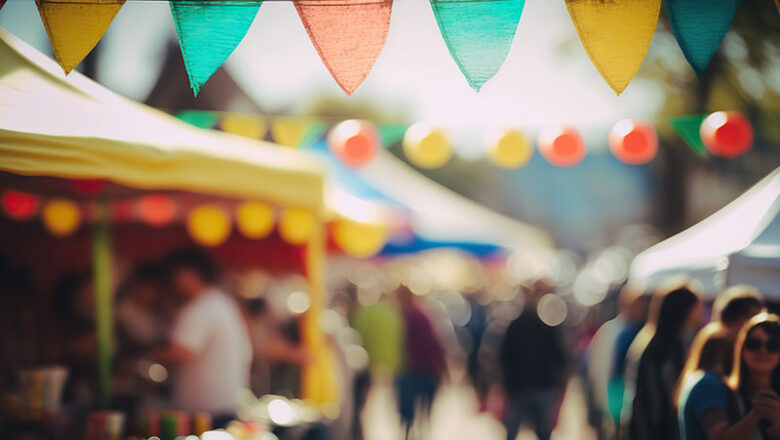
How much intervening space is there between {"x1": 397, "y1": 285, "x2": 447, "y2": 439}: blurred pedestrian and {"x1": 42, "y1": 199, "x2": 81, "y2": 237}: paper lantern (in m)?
3.43

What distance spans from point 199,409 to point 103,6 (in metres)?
2.57

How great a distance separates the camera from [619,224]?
60.7 m

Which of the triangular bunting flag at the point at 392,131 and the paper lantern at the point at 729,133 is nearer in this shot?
the paper lantern at the point at 729,133

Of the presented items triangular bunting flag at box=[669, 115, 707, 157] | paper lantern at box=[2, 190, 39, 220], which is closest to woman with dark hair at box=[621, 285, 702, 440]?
triangular bunting flag at box=[669, 115, 707, 157]

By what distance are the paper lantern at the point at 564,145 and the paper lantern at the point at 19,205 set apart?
15.9ft

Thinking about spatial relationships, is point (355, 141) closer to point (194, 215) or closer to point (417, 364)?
point (194, 215)

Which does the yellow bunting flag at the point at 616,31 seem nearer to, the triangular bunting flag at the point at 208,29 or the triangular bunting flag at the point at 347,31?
the triangular bunting flag at the point at 347,31

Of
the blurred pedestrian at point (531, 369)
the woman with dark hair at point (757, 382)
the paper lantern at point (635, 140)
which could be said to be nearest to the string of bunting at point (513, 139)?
the paper lantern at point (635, 140)

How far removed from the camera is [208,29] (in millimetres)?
3186

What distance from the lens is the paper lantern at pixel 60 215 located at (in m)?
7.42

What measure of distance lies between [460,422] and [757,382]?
7035 mm

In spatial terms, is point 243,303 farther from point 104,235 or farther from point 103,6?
point 103,6

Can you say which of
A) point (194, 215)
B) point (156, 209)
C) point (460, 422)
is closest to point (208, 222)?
point (194, 215)

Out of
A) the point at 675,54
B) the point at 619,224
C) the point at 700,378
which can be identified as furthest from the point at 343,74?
the point at 619,224
